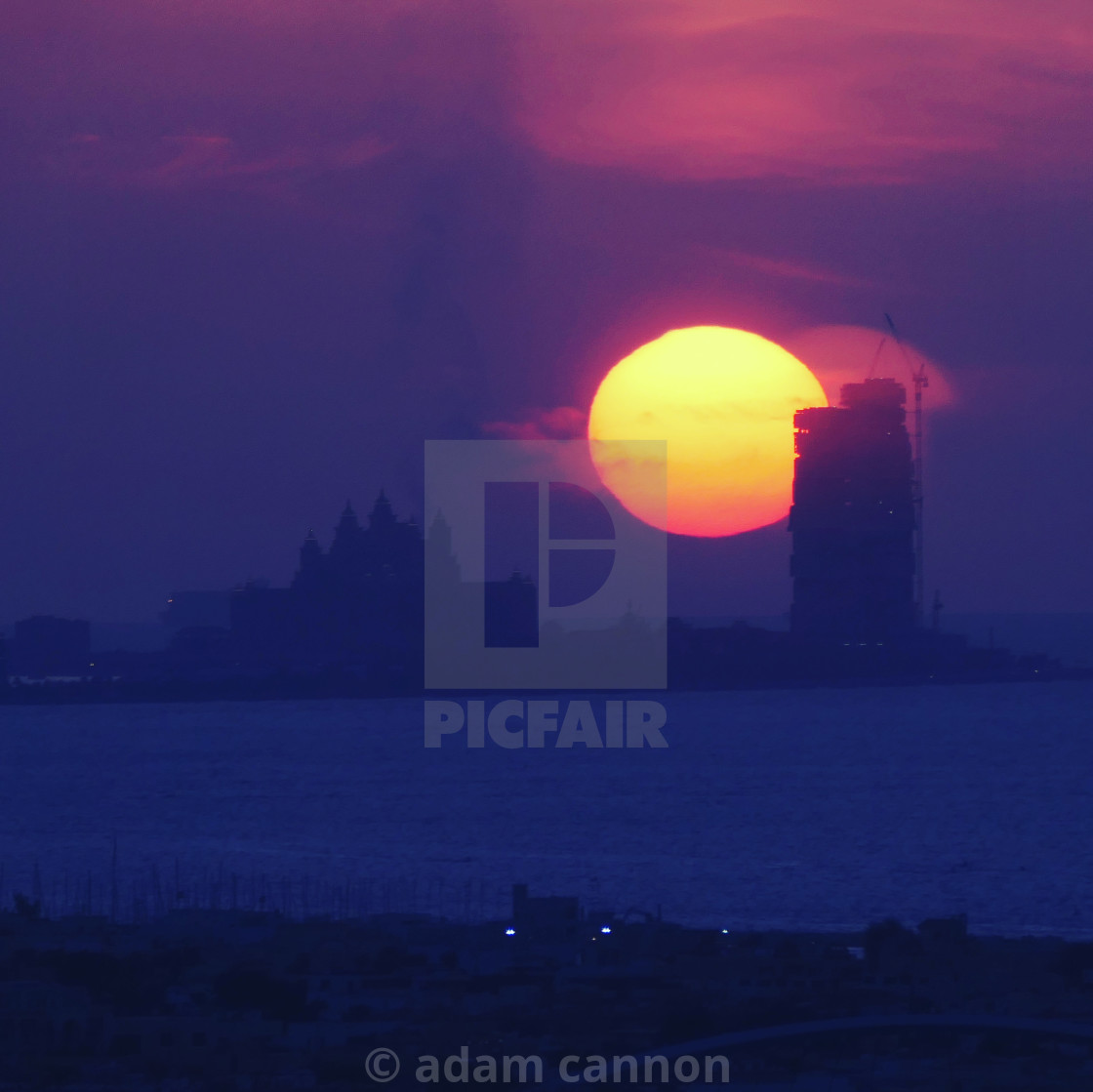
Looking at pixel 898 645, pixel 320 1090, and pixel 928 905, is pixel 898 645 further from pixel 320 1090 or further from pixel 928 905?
pixel 320 1090

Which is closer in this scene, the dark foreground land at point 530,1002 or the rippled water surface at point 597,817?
the dark foreground land at point 530,1002

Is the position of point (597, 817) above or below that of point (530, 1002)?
above

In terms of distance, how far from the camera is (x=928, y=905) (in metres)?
30.1

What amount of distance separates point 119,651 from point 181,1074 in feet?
313

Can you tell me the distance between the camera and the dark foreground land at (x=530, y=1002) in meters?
9.94

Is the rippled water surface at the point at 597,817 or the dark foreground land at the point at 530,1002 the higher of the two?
the rippled water surface at the point at 597,817

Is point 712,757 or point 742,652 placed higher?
point 742,652

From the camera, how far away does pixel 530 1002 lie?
1381cm

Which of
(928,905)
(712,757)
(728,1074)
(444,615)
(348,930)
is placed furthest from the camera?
(444,615)

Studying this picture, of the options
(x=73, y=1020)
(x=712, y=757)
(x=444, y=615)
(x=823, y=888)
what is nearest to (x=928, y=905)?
(x=823, y=888)

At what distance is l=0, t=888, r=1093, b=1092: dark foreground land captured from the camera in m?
9.94

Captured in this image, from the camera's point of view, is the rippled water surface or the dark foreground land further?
the rippled water surface

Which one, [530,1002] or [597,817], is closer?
[530,1002]

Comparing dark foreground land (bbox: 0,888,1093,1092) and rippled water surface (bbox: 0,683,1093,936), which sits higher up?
rippled water surface (bbox: 0,683,1093,936)
